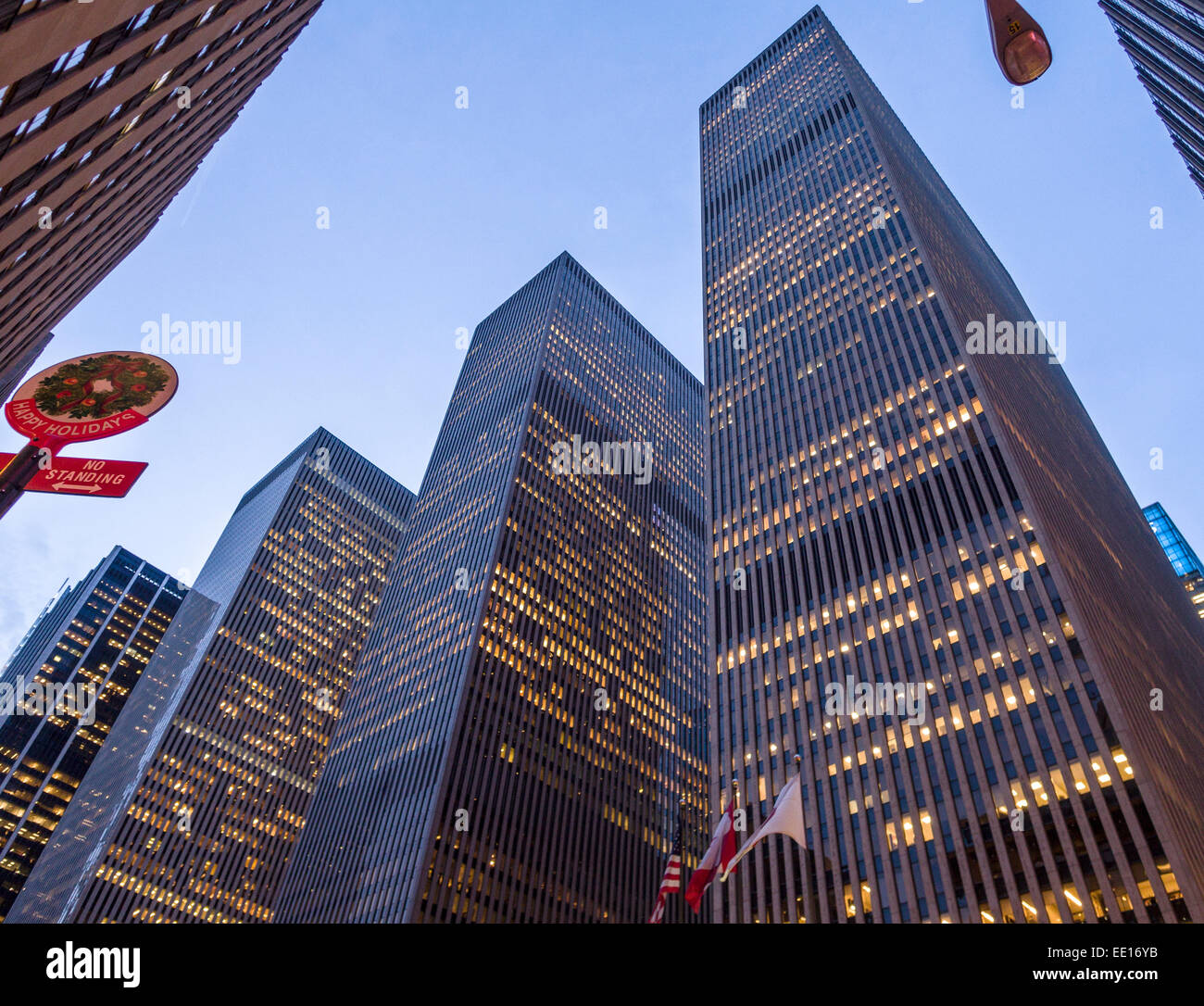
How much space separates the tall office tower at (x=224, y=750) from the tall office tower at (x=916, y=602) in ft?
390

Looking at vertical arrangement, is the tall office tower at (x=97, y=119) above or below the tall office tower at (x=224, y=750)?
below

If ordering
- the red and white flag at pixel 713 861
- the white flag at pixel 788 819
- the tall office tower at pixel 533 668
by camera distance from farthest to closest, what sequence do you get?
the tall office tower at pixel 533 668, the red and white flag at pixel 713 861, the white flag at pixel 788 819

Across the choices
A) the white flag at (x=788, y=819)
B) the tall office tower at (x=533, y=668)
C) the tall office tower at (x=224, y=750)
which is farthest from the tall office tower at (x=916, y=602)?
the tall office tower at (x=224, y=750)

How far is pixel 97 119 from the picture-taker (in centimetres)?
2908

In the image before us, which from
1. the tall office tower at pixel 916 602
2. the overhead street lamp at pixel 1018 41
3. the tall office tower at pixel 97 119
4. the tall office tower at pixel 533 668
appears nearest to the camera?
the overhead street lamp at pixel 1018 41

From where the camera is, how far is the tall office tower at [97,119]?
21.8m

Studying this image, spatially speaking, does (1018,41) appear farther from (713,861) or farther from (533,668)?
(533,668)

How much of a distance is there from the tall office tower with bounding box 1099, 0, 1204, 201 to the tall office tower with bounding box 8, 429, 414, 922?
169 meters

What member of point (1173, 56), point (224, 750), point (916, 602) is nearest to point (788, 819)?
point (916, 602)

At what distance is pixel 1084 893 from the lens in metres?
46.9

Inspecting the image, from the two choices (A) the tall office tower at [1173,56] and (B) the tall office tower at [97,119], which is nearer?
(B) the tall office tower at [97,119]

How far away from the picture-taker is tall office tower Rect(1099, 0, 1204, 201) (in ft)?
175

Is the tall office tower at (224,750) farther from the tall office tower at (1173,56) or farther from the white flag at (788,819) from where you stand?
the tall office tower at (1173,56)

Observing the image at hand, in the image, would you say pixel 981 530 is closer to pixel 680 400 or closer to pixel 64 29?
pixel 64 29
